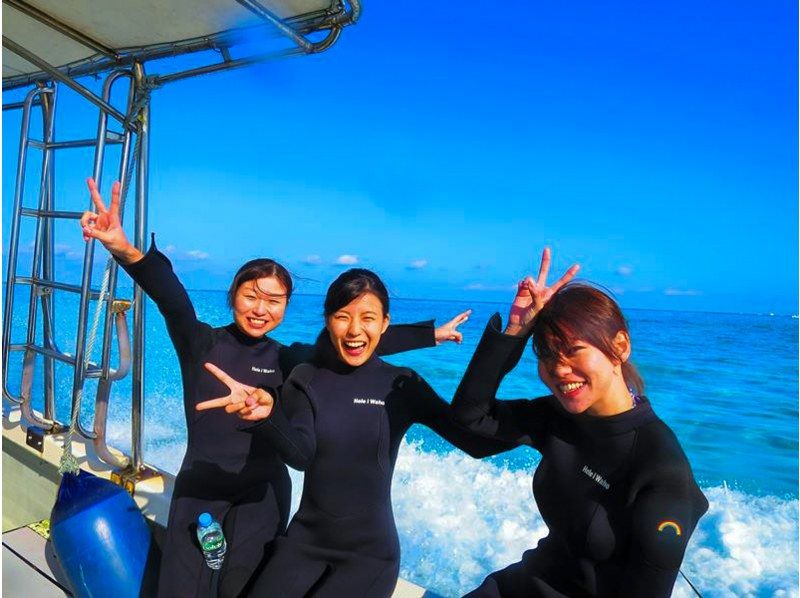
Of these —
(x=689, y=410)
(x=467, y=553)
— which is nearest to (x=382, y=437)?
(x=467, y=553)

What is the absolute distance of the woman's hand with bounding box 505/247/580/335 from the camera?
1.29m

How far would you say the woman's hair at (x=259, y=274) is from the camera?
1.89 metres

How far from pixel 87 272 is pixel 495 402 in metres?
1.85

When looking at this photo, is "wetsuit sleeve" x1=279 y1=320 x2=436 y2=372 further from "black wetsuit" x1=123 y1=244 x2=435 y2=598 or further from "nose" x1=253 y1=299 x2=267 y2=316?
"nose" x1=253 y1=299 x2=267 y2=316

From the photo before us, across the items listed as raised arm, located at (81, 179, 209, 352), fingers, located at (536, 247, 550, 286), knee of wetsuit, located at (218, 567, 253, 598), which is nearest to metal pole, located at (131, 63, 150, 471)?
raised arm, located at (81, 179, 209, 352)

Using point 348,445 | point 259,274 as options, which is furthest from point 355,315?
point 259,274

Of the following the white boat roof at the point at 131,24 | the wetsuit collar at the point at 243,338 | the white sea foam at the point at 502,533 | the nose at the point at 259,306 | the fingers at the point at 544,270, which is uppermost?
the white boat roof at the point at 131,24

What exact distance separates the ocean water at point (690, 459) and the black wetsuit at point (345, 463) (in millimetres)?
467

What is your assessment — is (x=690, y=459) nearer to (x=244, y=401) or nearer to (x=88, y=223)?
(x=244, y=401)

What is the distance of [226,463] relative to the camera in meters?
1.81

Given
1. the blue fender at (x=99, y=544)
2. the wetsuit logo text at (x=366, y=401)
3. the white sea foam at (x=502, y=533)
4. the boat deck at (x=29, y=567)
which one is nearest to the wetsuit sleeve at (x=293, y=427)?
the wetsuit logo text at (x=366, y=401)

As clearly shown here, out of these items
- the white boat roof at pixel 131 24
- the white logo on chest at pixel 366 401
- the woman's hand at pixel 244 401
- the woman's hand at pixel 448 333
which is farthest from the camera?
the woman's hand at pixel 448 333

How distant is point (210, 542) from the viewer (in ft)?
5.47

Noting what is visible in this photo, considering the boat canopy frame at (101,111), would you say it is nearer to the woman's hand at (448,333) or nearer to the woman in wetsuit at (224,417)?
the woman in wetsuit at (224,417)
